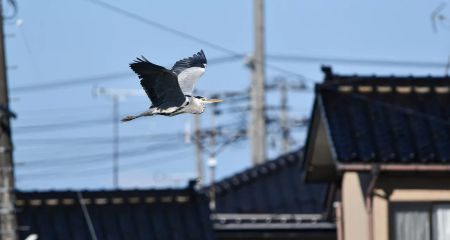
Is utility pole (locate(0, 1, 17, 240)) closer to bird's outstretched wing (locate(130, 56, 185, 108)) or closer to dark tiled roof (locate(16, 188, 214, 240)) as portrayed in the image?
dark tiled roof (locate(16, 188, 214, 240))

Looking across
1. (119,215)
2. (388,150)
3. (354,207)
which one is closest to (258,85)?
(119,215)

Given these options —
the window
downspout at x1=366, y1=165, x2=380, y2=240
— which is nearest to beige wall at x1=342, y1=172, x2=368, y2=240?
downspout at x1=366, y1=165, x2=380, y2=240

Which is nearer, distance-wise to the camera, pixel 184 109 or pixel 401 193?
pixel 184 109

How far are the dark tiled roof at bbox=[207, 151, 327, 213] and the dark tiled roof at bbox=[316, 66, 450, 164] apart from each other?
45.9 feet

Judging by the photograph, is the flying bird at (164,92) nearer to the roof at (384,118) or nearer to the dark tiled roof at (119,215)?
the roof at (384,118)

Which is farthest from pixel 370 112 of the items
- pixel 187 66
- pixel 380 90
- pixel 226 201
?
pixel 226 201

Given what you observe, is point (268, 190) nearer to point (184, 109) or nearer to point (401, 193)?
point (401, 193)

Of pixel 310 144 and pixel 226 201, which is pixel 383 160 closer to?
pixel 310 144

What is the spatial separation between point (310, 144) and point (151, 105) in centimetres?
779

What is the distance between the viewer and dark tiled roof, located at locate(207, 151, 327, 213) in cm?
3791

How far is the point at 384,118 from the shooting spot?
23.2 metres

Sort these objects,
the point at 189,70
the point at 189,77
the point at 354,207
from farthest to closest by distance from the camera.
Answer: the point at 354,207, the point at 189,70, the point at 189,77

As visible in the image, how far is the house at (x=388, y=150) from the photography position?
2212cm

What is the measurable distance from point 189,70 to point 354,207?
543cm
